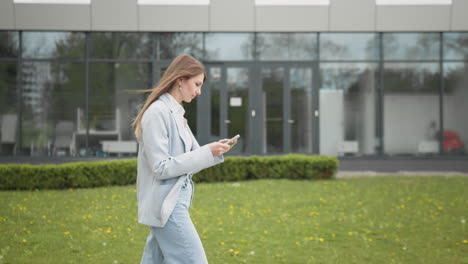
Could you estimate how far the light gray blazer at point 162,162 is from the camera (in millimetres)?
2912

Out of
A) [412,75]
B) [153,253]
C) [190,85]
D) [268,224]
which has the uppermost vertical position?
[412,75]

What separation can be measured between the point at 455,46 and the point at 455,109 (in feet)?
6.62

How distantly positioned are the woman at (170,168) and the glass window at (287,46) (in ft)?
45.7

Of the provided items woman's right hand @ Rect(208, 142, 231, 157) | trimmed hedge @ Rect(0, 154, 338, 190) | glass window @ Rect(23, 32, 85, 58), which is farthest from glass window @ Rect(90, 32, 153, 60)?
woman's right hand @ Rect(208, 142, 231, 157)

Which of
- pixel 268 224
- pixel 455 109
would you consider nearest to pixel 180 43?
pixel 455 109

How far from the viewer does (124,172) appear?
12.2m

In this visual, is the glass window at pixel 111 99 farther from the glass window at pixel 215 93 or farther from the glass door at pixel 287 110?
the glass door at pixel 287 110

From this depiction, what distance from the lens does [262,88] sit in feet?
55.3

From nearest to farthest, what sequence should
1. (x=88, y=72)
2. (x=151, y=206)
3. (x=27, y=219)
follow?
(x=151, y=206) → (x=27, y=219) → (x=88, y=72)

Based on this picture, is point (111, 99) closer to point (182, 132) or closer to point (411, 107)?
point (411, 107)

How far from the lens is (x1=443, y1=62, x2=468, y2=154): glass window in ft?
55.3

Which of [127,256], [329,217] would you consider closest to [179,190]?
[127,256]

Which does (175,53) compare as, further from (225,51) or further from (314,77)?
(314,77)

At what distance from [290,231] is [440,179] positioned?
7.11 meters
